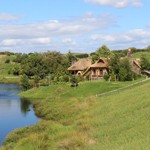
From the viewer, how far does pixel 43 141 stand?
93.6 ft

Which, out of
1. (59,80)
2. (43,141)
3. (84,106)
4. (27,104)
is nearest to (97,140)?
(43,141)

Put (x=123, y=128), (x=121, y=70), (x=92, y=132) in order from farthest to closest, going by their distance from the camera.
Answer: (x=121, y=70) < (x=92, y=132) < (x=123, y=128)

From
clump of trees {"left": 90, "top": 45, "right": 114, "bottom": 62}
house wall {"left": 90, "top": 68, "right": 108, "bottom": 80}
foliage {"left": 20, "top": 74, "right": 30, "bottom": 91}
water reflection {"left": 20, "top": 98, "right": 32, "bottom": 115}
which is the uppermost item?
clump of trees {"left": 90, "top": 45, "right": 114, "bottom": 62}

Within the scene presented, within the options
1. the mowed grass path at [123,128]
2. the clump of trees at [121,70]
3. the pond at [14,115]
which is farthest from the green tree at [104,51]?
the mowed grass path at [123,128]

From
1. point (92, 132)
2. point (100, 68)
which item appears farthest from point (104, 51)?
point (92, 132)

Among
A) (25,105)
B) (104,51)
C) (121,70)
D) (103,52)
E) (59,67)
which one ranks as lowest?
(25,105)

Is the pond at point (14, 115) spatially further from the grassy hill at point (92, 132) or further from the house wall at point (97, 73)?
the house wall at point (97, 73)

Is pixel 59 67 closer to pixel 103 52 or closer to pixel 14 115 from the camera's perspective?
pixel 103 52

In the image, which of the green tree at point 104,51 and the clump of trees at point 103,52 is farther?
the green tree at point 104,51

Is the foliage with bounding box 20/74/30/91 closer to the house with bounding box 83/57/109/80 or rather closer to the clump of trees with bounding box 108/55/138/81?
the house with bounding box 83/57/109/80

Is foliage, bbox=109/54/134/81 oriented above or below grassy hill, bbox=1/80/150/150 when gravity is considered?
above

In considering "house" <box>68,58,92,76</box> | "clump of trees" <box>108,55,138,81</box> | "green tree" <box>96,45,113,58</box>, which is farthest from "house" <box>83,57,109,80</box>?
"green tree" <box>96,45,113,58</box>

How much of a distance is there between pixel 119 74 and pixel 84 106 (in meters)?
33.5

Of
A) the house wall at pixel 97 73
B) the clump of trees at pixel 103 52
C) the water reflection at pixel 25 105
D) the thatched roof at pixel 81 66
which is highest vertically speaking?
the clump of trees at pixel 103 52
